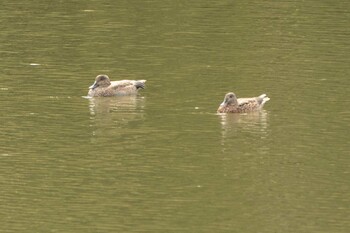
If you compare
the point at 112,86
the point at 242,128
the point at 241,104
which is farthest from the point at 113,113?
the point at 242,128

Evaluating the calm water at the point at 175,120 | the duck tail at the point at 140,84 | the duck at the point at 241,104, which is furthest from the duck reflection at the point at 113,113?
the duck at the point at 241,104

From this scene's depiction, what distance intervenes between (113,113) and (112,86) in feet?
6.39

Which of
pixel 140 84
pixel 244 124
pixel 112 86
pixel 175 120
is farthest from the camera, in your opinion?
pixel 112 86

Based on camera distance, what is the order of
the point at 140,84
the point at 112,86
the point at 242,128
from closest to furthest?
the point at 242,128 < the point at 140,84 < the point at 112,86

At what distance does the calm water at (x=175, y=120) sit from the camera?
23.4 meters

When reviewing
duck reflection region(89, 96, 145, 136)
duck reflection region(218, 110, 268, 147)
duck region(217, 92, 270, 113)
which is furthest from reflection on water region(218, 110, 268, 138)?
duck reflection region(89, 96, 145, 136)

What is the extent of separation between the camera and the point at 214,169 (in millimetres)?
25797

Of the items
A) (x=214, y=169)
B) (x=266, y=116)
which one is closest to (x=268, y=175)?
(x=214, y=169)

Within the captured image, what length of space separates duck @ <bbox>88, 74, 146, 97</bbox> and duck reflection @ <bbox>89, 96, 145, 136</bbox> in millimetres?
136

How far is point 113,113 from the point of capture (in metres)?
31.3

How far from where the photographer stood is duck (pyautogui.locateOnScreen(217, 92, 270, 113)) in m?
30.6

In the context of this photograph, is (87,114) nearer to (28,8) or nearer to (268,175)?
(268,175)

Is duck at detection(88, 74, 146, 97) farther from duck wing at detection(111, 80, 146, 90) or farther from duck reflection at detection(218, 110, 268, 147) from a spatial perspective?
duck reflection at detection(218, 110, 268, 147)

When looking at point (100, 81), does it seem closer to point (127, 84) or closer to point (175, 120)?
point (127, 84)
